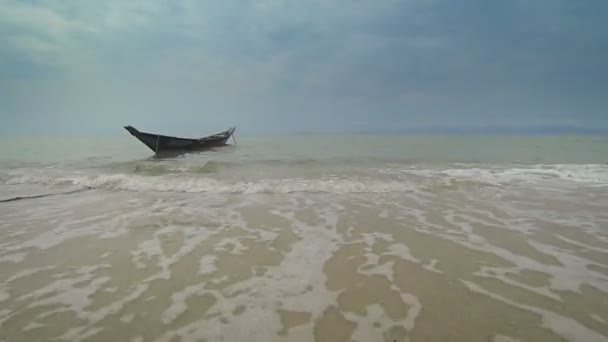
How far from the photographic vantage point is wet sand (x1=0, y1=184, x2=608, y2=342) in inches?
99.5

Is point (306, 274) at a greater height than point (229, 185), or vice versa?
point (229, 185)

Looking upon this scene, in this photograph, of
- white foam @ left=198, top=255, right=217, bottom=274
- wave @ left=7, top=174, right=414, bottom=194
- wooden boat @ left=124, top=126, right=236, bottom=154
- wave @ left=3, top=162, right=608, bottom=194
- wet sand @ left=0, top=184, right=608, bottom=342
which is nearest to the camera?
wet sand @ left=0, top=184, right=608, bottom=342

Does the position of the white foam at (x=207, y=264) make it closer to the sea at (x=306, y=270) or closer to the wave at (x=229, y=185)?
the sea at (x=306, y=270)

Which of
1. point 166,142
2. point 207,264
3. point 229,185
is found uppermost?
point 166,142

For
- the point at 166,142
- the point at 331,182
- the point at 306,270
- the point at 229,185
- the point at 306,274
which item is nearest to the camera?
the point at 306,274

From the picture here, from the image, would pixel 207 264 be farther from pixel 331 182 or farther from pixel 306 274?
pixel 331 182

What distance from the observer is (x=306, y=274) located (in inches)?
140

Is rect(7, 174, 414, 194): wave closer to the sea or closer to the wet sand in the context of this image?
the sea

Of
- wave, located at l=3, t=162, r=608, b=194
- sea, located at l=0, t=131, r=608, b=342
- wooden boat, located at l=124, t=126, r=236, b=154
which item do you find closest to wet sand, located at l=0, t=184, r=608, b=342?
sea, located at l=0, t=131, r=608, b=342

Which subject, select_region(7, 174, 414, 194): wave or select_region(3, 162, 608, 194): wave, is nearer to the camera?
select_region(7, 174, 414, 194): wave

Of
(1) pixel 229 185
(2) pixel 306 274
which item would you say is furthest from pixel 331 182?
(2) pixel 306 274

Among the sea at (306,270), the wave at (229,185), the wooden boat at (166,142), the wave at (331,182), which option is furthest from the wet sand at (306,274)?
the wooden boat at (166,142)

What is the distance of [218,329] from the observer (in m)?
2.51

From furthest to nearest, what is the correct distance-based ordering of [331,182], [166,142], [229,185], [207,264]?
[166,142] < [331,182] < [229,185] < [207,264]
